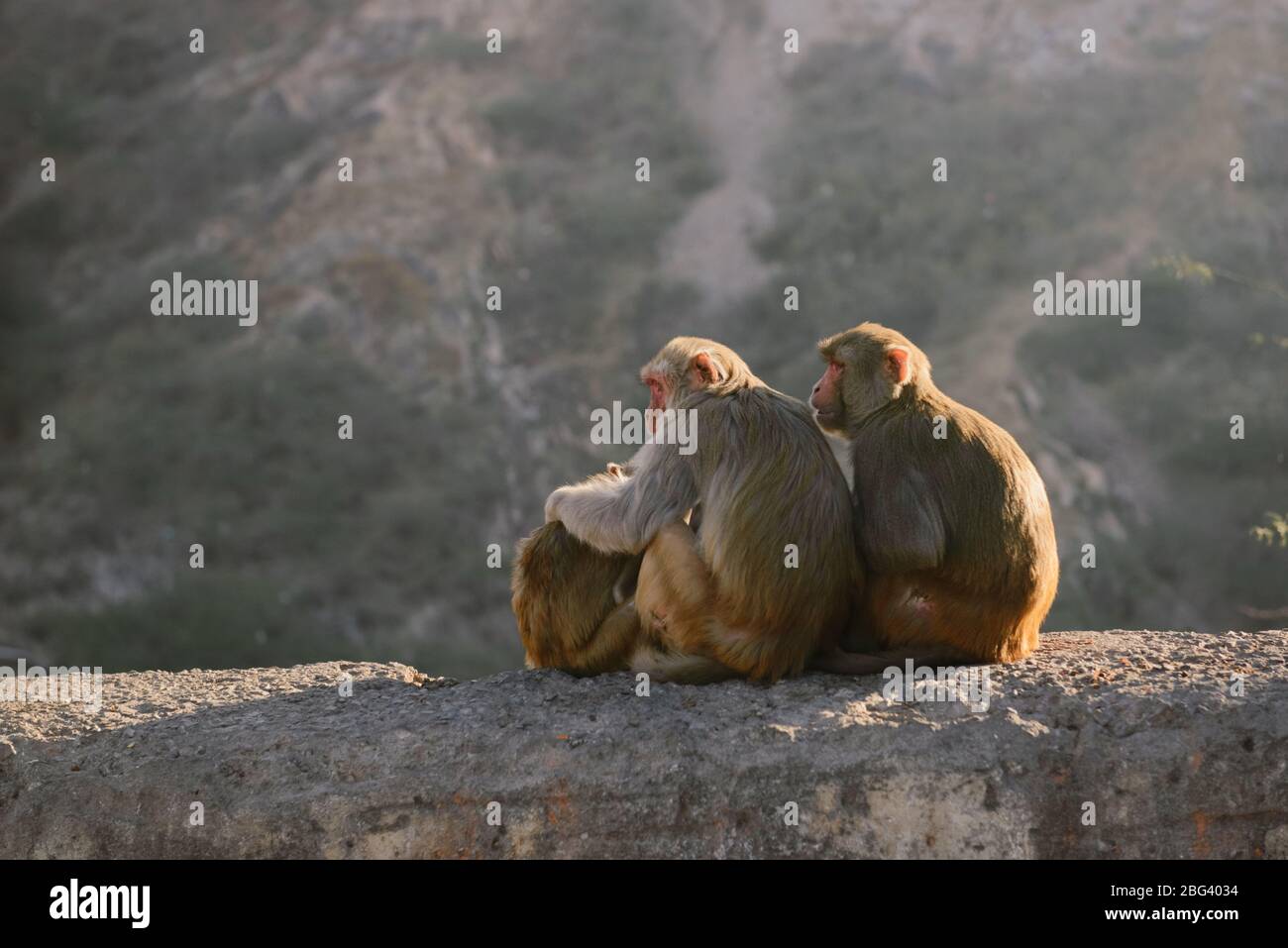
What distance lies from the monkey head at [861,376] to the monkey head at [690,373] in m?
0.30

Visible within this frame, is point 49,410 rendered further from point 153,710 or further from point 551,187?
point 153,710

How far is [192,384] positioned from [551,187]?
6.06m

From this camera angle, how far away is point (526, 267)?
825 inches

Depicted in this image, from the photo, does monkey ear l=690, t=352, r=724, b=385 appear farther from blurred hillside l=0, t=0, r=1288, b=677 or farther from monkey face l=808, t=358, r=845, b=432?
blurred hillside l=0, t=0, r=1288, b=677

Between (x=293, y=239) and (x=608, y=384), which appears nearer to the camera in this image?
(x=608, y=384)

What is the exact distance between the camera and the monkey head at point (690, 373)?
5.43 m

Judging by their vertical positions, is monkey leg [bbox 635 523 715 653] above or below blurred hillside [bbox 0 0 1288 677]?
below

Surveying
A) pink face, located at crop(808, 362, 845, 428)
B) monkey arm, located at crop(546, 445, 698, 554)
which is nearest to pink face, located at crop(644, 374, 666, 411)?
monkey arm, located at crop(546, 445, 698, 554)

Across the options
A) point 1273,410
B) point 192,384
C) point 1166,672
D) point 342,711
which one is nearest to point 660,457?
point 342,711

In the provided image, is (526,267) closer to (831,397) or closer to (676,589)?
(831,397)

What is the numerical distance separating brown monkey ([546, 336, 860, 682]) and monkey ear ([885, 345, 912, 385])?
345 mm

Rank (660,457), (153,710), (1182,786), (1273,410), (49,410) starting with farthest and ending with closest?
(49,410), (1273,410), (153,710), (660,457), (1182,786)

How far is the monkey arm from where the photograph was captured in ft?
16.9

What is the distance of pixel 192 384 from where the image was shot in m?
19.9
